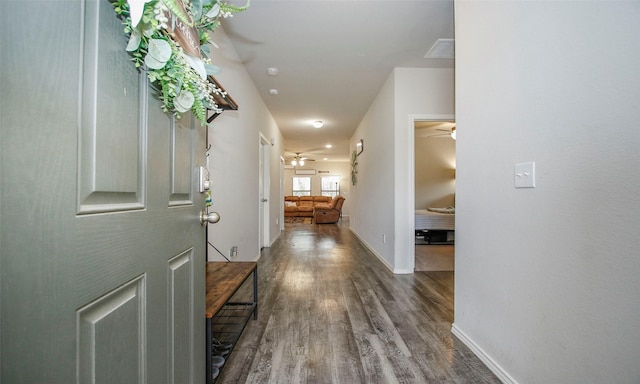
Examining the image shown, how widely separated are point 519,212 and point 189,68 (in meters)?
1.52

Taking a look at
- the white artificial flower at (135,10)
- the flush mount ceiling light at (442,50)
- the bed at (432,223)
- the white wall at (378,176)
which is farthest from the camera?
the bed at (432,223)

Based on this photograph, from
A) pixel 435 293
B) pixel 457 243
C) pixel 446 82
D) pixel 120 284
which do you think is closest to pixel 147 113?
pixel 120 284

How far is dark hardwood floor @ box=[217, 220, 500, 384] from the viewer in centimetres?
144

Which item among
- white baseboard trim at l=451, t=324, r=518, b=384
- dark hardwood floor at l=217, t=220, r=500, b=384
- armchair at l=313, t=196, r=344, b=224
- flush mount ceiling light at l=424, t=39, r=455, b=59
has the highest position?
flush mount ceiling light at l=424, t=39, r=455, b=59

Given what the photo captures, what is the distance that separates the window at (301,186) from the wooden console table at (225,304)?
989 cm

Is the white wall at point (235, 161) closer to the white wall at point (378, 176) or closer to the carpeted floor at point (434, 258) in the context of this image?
the white wall at point (378, 176)

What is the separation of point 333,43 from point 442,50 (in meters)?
1.15

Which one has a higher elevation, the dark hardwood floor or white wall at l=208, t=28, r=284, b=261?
white wall at l=208, t=28, r=284, b=261

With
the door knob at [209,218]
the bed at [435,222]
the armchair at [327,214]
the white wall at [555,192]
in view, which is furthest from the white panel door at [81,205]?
the armchair at [327,214]

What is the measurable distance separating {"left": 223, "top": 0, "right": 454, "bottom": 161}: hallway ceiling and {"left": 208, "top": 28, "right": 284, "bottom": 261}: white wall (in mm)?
216

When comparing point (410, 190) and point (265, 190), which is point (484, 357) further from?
point (265, 190)

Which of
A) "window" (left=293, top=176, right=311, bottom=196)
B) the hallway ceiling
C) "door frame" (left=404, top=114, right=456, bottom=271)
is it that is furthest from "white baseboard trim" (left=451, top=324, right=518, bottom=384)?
"window" (left=293, top=176, right=311, bottom=196)

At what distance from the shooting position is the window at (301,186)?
39.8 ft

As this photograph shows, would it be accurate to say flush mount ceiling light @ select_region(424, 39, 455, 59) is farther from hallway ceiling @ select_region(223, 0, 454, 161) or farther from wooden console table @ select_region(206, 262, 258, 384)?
wooden console table @ select_region(206, 262, 258, 384)
